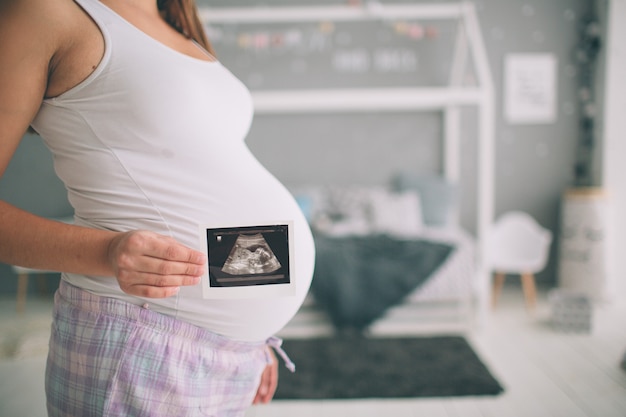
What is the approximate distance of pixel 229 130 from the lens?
60 cm

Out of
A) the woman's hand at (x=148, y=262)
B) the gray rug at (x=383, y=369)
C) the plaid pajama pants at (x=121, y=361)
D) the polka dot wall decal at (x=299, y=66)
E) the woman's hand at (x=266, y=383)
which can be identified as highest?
the polka dot wall decal at (x=299, y=66)

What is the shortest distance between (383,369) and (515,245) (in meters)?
1.71

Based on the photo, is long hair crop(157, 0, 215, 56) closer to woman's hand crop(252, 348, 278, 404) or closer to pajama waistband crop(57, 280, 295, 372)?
pajama waistband crop(57, 280, 295, 372)

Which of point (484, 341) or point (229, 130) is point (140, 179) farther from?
point (484, 341)

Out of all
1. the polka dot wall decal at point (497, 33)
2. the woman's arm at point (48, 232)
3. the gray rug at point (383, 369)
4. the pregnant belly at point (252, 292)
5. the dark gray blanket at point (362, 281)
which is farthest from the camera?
the polka dot wall decal at point (497, 33)

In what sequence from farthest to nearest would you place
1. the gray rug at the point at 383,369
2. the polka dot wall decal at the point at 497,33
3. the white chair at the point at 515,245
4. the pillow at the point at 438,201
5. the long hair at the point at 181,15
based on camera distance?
the polka dot wall decal at the point at 497,33 → the pillow at the point at 438,201 → the white chair at the point at 515,245 → the gray rug at the point at 383,369 → the long hair at the point at 181,15

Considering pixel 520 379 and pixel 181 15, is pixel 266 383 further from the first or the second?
pixel 520 379

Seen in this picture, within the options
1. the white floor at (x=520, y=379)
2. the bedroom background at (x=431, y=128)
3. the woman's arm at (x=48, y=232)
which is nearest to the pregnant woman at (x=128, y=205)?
the woman's arm at (x=48, y=232)

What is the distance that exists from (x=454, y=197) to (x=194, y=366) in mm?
2963

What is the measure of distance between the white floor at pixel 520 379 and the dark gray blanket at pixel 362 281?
1.49ft

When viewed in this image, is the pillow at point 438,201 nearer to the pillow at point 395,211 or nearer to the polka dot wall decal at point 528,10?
the pillow at point 395,211

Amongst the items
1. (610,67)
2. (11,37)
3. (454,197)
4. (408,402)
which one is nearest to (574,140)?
(610,67)

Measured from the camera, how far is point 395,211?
3.10 meters

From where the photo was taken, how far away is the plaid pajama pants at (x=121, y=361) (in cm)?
52
